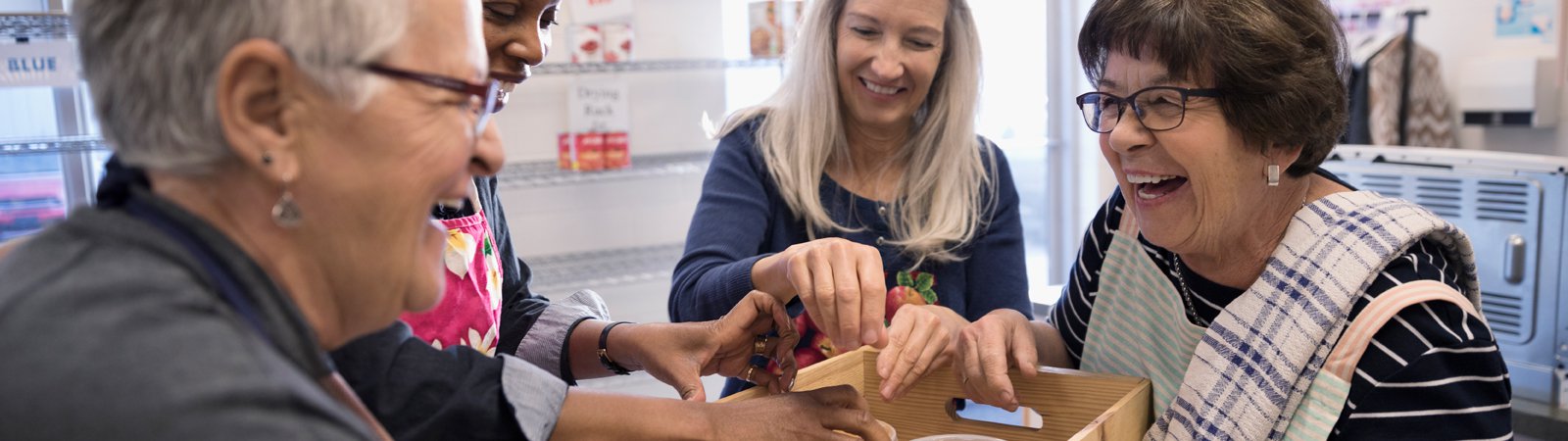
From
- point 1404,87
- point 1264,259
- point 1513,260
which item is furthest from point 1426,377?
point 1404,87

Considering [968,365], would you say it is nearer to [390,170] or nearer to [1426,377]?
[1426,377]

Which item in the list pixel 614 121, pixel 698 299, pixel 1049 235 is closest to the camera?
pixel 698 299

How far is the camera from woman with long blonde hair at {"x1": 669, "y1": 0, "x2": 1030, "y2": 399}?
176cm

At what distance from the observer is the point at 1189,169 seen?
1.28 m

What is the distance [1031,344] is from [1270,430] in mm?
328

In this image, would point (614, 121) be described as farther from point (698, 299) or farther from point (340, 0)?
point (340, 0)

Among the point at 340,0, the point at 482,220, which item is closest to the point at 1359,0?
the point at 482,220

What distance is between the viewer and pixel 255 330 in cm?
61

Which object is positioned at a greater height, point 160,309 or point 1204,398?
point 160,309

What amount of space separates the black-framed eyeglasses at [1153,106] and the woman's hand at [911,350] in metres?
0.32

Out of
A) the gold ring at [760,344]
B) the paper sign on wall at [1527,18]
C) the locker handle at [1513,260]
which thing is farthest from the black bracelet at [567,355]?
the paper sign on wall at [1527,18]

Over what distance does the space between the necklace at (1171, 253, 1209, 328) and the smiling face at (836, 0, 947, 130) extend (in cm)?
57

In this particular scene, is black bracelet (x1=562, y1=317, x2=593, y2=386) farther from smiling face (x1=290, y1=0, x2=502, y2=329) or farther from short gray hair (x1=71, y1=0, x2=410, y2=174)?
short gray hair (x1=71, y1=0, x2=410, y2=174)

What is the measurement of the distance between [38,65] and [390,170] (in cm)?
199
